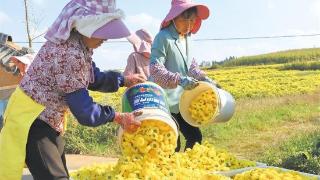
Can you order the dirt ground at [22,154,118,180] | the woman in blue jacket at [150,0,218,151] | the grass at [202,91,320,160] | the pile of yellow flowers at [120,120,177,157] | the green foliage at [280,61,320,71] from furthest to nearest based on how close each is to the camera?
the green foliage at [280,61,320,71] < the grass at [202,91,320,160] < the dirt ground at [22,154,118,180] < the woman in blue jacket at [150,0,218,151] < the pile of yellow flowers at [120,120,177,157]

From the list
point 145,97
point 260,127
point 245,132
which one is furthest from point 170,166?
point 260,127

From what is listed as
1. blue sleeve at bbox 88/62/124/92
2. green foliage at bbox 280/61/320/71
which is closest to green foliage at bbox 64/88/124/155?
blue sleeve at bbox 88/62/124/92

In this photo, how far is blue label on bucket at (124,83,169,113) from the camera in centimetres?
378

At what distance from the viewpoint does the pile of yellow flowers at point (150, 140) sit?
145 inches

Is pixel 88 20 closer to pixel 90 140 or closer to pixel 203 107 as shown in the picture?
pixel 203 107

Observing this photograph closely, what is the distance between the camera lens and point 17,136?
3.25 m

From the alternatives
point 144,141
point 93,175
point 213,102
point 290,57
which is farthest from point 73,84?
point 290,57

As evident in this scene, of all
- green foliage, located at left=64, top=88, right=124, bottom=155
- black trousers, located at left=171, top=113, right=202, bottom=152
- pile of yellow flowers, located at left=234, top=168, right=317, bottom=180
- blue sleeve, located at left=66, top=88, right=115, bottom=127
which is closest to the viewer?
blue sleeve, located at left=66, top=88, right=115, bottom=127

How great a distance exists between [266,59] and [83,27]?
39.3 m

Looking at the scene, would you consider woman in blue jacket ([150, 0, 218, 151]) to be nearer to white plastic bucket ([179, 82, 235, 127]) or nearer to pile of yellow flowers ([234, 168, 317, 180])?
white plastic bucket ([179, 82, 235, 127])

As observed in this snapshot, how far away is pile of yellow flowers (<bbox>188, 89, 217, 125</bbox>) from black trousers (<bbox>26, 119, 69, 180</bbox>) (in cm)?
171

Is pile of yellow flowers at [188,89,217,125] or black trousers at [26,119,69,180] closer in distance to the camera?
black trousers at [26,119,69,180]

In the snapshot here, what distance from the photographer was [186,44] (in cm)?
509

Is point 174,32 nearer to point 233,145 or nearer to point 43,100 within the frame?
point 43,100
